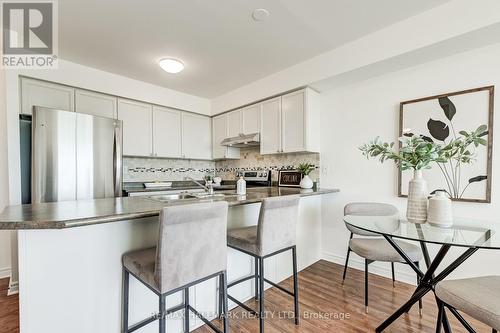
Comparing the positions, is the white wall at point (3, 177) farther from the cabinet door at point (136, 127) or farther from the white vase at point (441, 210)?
the white vase at point (441, 210)

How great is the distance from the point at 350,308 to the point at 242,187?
1432 mm

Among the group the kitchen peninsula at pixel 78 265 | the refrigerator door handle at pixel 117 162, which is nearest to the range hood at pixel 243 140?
the refrigerator door handle at pixel 117 162

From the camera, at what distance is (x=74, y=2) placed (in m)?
1.77

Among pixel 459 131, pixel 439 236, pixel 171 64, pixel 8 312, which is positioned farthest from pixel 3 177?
pixel 459 131

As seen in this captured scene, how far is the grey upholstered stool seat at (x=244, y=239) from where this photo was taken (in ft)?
5.35

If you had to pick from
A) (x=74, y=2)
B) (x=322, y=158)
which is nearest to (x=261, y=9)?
(x=74, y=2)

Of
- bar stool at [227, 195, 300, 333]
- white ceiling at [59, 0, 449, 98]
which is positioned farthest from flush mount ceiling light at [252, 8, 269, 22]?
bar stool at [227, 195, 300, 333]

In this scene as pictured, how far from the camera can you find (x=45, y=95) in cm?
259

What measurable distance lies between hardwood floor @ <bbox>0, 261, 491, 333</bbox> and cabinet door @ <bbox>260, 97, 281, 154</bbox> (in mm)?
1720

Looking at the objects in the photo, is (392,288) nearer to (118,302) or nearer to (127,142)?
(118,302)

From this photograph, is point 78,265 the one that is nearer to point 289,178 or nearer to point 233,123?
point 289,178

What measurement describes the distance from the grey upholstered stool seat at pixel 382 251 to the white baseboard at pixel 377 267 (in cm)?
59

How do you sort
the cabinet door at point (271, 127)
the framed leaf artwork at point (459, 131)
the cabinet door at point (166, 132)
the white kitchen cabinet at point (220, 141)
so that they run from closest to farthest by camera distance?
the framed leaf artwork at point (459, 131) < the cabinet door at point (271, 127) < the cabinet door at point (166, 132) < the white kitchen cabinet at point (220, 141)

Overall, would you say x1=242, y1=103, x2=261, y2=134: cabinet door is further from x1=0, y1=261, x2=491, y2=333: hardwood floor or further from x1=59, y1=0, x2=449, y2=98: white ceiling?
x1=0, y1=261, x2=491, y2=333: hardwood floor
